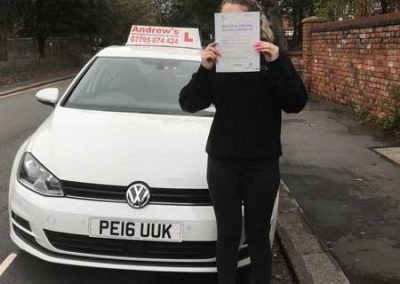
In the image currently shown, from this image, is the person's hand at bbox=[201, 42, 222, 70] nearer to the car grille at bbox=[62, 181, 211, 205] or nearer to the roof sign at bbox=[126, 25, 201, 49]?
the car grille at bbox=[62, 181, 211, 205]

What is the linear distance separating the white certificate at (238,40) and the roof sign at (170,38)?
3.22m

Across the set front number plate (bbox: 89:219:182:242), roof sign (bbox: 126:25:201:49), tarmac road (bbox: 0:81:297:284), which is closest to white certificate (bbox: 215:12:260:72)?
front number plate (bbox: 89:219:182:242)

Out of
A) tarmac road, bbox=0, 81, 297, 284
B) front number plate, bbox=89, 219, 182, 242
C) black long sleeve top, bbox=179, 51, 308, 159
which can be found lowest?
tarmac road, bbox=0, 81, 297, 284

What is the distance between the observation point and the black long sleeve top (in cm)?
317

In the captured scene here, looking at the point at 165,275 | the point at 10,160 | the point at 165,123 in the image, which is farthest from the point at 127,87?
the point at 10,160

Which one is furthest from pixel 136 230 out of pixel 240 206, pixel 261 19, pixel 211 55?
pixel 261 19

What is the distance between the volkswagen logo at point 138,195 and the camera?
3.70 metres

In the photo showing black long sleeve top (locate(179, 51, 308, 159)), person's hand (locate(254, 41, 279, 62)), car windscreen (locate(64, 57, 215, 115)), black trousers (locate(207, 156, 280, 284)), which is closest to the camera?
person's hand (locate(254, 41, 279, 62))

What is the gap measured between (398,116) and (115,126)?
5920mm

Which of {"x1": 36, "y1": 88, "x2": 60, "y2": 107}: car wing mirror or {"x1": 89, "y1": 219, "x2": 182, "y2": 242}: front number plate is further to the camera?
{"x1": 36, "y1": 88, "x2": 60, "y2": 107}: car wing mirror

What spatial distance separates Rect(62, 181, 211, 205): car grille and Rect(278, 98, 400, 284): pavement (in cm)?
102

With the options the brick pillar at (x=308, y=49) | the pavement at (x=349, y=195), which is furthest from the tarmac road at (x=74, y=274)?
the brick pillar at (x=308, y=49)

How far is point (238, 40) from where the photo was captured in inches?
122

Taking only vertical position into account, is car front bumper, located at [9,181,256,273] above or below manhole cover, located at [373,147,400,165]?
above
